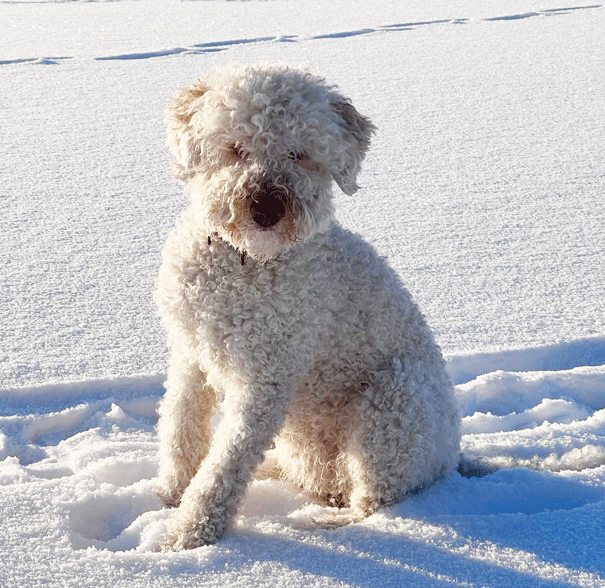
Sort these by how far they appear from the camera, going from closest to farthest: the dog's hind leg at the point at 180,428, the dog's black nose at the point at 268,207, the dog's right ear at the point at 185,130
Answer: the dog's black nose at the point at 268,207
the dog's right ear at the point at 185,130
the dog's hind leg at the point at 180,428

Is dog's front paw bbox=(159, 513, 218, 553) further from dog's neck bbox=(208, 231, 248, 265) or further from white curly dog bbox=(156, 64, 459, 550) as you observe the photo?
dog's neck bbox=(208, 231, 248, 265)

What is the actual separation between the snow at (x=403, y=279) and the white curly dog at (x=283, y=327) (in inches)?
5.3

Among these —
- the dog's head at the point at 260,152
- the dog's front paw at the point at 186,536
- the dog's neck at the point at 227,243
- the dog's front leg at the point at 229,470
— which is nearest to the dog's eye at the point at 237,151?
the dog's head at the point at 260,152

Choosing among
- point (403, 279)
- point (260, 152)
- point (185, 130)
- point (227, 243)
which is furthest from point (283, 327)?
point (403, 279)

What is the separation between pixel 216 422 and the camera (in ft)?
10.1

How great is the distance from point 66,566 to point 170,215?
9.80 ft

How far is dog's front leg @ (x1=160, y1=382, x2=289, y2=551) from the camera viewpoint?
228 cm

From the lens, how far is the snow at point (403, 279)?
2240 mm

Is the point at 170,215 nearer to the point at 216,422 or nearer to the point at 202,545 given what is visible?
the point at 216,422

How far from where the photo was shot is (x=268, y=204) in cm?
207

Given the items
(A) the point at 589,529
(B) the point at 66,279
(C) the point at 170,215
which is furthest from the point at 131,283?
(A) the point at 589,529

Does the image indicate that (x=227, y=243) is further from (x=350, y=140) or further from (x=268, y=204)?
(x=350, y=140)

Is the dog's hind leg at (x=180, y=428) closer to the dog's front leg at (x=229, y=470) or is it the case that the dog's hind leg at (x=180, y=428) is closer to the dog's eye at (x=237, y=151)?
the dog's front leg at (x=229, y=470)

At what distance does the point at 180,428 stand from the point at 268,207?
35.3 inches
